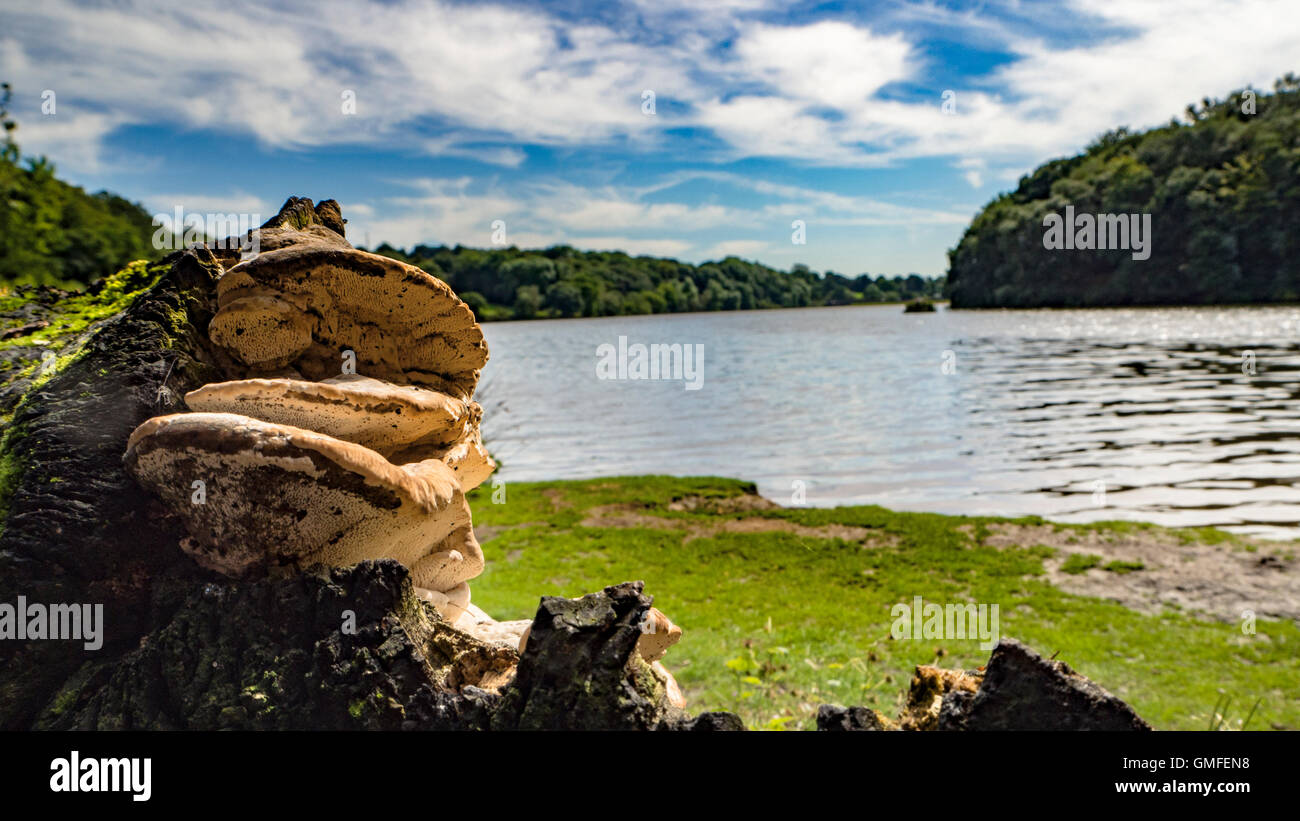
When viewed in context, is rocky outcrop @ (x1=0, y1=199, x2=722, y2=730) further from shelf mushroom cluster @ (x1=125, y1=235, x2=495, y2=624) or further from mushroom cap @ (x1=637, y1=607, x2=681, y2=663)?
mushroom cap @ (x1=637, y1=607, x2=681, y2=663)

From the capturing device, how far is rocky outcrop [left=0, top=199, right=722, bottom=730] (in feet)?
7.29

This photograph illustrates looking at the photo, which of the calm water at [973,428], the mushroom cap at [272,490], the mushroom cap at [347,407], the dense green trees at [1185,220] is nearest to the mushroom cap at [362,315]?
the mushroom cap at [347,407]

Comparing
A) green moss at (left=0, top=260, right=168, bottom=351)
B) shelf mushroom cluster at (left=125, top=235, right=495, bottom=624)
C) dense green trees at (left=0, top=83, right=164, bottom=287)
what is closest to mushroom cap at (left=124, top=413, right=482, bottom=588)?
shelf mushroom cluster at (left=125, top=235, right=495, bottom=624)

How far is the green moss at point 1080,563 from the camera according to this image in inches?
423

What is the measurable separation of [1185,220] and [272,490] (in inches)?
4270

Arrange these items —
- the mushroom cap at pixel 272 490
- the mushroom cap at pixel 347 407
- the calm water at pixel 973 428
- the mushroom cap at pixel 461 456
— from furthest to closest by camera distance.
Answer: the calm water at pixel 973 428
the mushroom cap at pixel 461 456
the mushroom cap at pixel 347 407
the mushroom cap at pixel 272 490

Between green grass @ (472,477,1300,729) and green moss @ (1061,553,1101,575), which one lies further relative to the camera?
green moss @ (1061,553,1101,575)

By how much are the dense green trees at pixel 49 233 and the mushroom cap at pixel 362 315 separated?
81.5 feet

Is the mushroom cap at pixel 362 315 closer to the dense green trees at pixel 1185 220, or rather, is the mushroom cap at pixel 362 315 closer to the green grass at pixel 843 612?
the green grass at pixel 843 612

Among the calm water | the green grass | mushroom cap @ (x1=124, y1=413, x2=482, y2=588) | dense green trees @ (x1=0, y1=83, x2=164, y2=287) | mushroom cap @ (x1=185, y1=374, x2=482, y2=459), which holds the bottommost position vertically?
the green grass

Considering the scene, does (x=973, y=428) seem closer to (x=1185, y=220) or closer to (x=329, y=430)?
(x=329, y=430)

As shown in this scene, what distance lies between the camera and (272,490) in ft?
7.45
